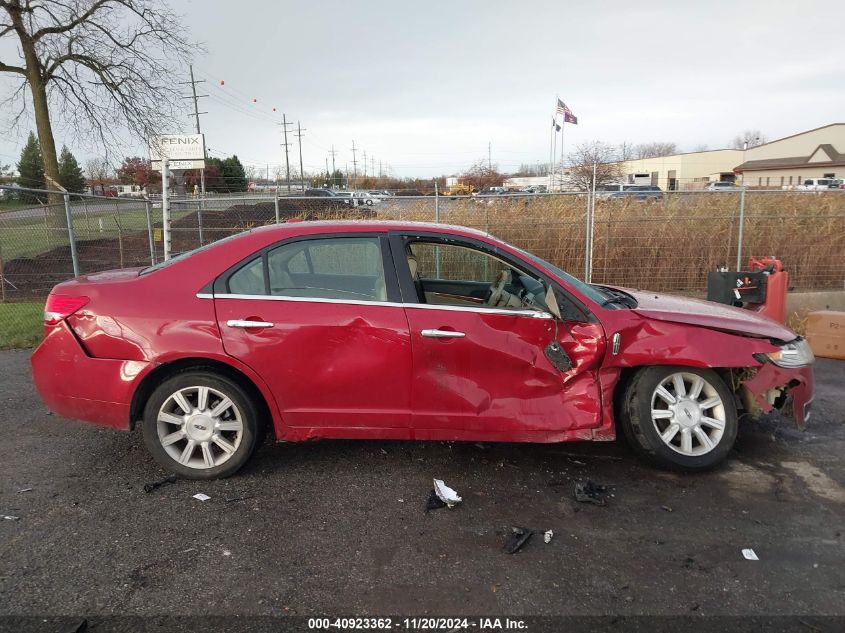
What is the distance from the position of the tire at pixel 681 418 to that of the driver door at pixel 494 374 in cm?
32

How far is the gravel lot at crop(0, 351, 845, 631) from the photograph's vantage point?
8.68 ft

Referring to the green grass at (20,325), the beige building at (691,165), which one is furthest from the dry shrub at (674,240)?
the beige building at (691,165)

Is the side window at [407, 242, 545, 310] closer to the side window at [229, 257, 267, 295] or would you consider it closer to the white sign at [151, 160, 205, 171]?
the side window at [229, 257, 267, 295]

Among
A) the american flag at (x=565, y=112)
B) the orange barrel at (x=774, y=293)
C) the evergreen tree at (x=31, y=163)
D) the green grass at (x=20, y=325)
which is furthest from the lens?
the evergreen tree at (x=31, y=163)

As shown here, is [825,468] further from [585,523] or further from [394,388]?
[394,388]

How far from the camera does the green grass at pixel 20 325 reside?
752 cm

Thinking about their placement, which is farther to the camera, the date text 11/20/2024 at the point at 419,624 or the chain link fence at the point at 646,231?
the chain link fence at the point at 646,231

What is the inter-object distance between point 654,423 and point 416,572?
190cm

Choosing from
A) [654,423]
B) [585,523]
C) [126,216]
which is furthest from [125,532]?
[126,216]

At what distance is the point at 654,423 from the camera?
3.80 m

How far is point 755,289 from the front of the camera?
6805 mm

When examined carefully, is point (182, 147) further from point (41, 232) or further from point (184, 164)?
point (41, 232)

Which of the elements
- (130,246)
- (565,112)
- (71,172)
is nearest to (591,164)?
(565,112)

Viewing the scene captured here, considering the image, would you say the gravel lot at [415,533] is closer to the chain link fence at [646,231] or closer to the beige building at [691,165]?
the chain link fence at [646,231]
